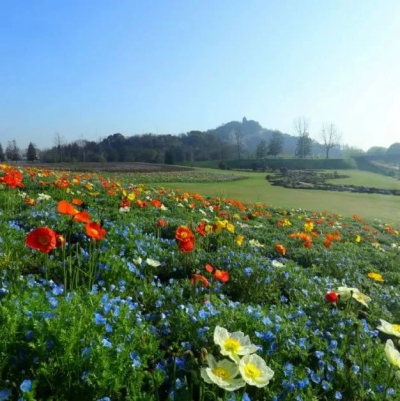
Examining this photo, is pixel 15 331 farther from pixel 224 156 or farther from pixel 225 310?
pixel 224 156

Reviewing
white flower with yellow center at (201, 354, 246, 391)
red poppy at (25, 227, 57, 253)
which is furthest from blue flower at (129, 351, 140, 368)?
red poppy at (25, 227, 57, 253)

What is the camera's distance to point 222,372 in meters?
1.35

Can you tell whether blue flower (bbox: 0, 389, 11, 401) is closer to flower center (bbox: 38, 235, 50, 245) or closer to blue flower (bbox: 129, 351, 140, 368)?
A: blue flower (bbox: 129, 351, 140, 368)

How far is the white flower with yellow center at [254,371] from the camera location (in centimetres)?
134

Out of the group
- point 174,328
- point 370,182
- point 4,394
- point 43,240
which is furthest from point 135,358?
point 370,182

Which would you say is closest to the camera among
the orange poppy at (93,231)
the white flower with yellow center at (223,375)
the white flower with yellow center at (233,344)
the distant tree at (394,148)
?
the white flower with yellow center at (223,375)

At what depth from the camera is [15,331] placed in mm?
1806

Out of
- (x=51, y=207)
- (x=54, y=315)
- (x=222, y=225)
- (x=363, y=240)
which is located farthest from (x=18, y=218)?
(x=363, y=240)

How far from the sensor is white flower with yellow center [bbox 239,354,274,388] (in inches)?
52.9

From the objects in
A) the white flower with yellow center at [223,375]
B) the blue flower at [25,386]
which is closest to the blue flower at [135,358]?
the blue flower at [25,386]

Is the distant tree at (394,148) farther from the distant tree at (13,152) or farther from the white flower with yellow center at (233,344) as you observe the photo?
the white flower with yellow center at (233,344)

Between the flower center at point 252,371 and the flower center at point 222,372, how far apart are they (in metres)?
0.07

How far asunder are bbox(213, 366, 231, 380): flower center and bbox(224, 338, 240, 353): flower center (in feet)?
0.34

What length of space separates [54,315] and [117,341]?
0.34m
